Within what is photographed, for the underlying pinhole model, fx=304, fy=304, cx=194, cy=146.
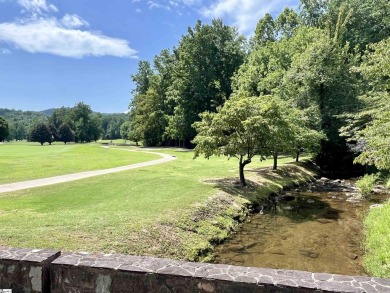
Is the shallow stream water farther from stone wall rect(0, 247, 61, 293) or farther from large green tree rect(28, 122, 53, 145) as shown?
large green tree rect(28, 122, 53, 145)

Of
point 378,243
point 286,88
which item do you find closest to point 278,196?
point 378,243

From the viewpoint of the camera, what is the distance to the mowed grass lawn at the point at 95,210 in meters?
9.55

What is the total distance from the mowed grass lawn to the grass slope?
276 inches

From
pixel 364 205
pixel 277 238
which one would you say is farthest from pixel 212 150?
pixel 364 205

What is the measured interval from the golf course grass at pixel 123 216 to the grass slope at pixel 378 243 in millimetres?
5189

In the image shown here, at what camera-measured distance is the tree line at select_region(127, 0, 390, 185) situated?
1880cm

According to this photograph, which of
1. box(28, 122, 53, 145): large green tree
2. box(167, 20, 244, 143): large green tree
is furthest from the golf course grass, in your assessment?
box(28, 122, 53, 145): large green tree

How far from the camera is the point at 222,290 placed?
438cm

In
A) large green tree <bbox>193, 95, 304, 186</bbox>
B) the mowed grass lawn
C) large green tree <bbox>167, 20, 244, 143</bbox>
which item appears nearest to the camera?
the mowed grass lawn

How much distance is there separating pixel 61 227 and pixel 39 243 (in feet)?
4.29

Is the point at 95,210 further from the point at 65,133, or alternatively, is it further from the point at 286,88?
the point at 65,133

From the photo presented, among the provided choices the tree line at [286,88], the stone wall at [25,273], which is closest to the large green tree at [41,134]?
the tree line at [286,88]

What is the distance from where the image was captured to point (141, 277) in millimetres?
4676

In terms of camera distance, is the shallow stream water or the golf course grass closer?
the golf course grass
